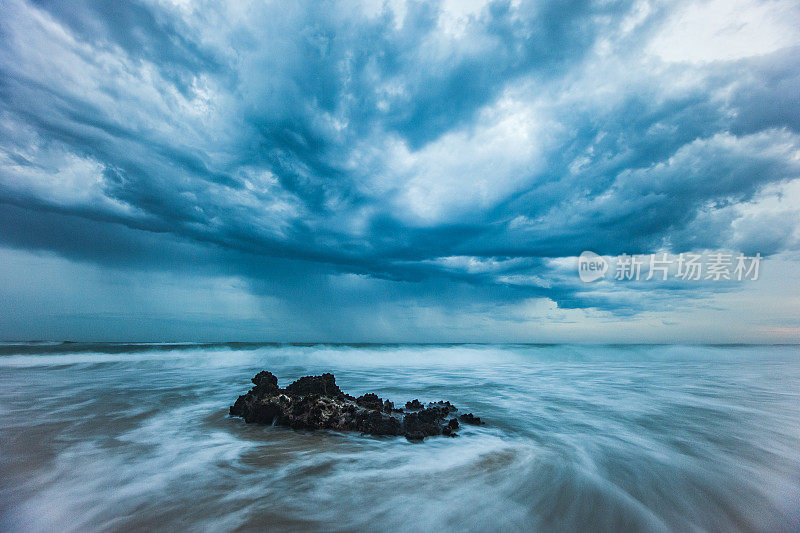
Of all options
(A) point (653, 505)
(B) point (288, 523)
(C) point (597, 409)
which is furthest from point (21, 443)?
(C) point (597, 409)

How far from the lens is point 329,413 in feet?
19.9

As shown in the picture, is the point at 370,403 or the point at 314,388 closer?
the point at 370,403

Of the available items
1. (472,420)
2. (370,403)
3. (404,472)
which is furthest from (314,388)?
(472,420)

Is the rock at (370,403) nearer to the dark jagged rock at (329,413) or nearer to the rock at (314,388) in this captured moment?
the dark jagged rock at (329,413)

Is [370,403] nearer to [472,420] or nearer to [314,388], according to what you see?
[314,388]

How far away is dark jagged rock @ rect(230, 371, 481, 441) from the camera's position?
5774mm

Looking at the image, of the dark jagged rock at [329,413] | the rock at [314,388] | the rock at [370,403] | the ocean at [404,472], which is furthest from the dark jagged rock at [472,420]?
the rock at [314,388]

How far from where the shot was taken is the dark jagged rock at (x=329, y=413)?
18.9ft

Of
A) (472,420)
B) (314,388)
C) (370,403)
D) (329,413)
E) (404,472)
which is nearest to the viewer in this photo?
(404,472)

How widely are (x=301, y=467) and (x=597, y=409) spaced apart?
7.37 metres

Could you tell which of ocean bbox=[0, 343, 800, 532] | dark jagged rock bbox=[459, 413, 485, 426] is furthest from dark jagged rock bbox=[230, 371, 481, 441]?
ocean bbox=[0, 343, 800, 532]

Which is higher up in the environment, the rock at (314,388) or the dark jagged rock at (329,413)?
the rock at (314,388)

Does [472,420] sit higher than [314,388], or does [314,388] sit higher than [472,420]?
[314,388]

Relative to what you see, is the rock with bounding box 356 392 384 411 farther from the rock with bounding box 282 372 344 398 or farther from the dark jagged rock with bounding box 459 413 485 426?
the dark jagged rock with bounding box 459 413 485 426
